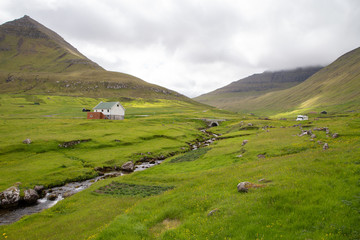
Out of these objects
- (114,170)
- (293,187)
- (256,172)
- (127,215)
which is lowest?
(114,170)

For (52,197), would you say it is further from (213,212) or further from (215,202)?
(213,212)

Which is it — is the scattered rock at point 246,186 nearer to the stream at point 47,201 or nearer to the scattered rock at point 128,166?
the stream at point 47,201

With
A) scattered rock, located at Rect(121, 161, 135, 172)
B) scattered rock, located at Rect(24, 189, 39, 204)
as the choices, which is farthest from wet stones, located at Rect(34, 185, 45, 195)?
scattered rock, located at Rect(121, 161, 135, 172)

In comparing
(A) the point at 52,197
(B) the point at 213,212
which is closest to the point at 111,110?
(A) the point at 52,197

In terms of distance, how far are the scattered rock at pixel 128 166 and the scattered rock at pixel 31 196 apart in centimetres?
1835

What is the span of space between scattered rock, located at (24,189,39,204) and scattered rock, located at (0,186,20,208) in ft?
3.68

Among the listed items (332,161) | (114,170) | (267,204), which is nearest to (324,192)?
(267,204)

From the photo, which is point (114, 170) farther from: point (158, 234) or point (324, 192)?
point (324, 192)

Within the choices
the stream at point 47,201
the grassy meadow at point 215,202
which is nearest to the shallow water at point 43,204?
the stream at point 47,201

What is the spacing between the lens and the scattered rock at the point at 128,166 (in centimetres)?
4809

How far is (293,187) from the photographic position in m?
14.7

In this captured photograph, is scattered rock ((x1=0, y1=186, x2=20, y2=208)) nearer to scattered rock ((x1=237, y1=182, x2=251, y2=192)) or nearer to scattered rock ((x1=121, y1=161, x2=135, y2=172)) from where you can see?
scattered rock ((x1=121, y1=161, x2=135, y2=172))

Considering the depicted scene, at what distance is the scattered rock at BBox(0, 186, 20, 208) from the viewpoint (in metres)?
30.5

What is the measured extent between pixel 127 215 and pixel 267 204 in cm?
1231
